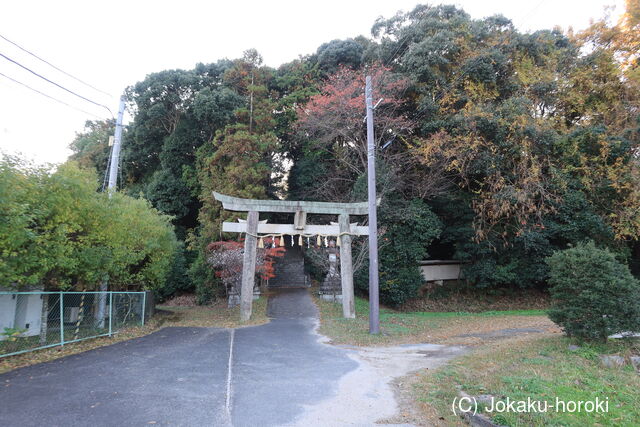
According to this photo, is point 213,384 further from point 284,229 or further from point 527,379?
point 284,229

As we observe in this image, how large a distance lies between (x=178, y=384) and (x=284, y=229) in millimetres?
7440

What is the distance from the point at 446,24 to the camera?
17594 millimetres

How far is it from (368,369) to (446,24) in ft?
58.1

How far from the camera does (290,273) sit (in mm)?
25172

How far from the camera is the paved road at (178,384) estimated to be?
4.03 m

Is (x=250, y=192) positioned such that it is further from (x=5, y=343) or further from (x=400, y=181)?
(x=5, y=343)

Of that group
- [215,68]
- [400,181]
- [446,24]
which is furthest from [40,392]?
[215,68]

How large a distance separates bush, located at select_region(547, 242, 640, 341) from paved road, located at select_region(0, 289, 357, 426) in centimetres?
447

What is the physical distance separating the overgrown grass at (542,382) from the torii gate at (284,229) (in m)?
5.68

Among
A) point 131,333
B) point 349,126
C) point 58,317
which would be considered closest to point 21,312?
point 58,317

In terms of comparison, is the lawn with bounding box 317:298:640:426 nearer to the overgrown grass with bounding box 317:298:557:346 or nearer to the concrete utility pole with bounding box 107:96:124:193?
the overgrown grass with bounding box 317:298:557:346

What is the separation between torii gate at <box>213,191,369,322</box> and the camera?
11.9 metres

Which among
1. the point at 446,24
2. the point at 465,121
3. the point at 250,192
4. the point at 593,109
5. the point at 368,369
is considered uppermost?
the point at 446,24

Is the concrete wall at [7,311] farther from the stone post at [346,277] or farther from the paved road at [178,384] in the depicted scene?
the stone post at [346,277]
